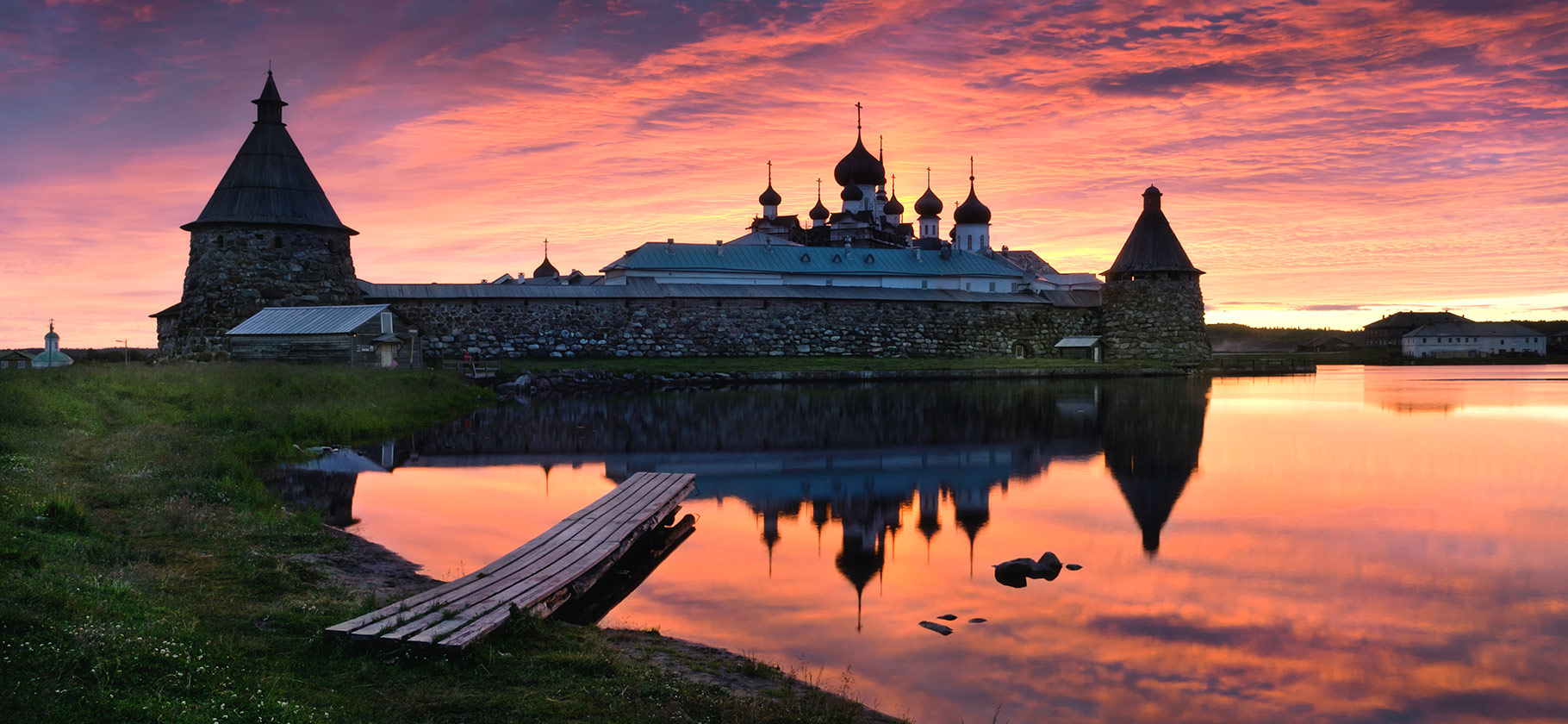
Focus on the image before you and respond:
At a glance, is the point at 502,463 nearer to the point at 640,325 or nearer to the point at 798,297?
the point at 640,325

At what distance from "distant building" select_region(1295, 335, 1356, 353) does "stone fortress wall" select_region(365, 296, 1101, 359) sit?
1818 inches

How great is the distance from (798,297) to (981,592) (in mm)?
33573

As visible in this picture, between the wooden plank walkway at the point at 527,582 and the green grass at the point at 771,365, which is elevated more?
the green grass at the point at 771,365

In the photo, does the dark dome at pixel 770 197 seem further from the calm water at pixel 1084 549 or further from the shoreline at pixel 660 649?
the shoreline at pixel 660 649

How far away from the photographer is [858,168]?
182ft

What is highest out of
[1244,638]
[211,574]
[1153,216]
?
[1153,216]

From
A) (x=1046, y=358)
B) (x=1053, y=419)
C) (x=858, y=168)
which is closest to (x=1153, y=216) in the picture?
(x=1046, y=358)

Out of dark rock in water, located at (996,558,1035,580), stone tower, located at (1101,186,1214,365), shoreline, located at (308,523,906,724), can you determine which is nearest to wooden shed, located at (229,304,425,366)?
shoreline, located at (308,523,906,724)

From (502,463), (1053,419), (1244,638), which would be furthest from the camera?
(1053,419)

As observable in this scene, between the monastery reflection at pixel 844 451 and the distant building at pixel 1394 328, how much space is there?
6755 cm

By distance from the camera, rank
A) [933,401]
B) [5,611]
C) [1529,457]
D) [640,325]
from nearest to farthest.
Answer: [5,611]
[1529,457]
[933,401]
[640,325]

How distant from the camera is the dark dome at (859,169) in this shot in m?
55.4

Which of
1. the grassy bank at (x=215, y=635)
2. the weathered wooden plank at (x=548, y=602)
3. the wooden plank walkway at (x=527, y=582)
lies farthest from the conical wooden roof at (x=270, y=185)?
the weathered wooden plank at (x=548, y=602)

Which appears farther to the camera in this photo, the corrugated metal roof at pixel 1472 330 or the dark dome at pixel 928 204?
the corrugated metal roof at pixel 1472 330
